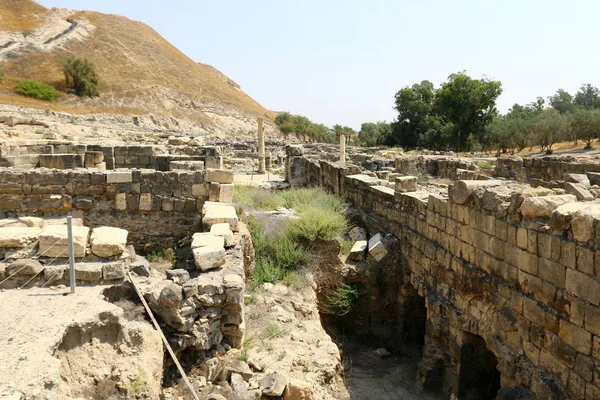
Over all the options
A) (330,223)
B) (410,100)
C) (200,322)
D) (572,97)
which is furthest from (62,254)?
(572,97)

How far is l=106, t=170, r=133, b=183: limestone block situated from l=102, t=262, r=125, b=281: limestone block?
2728 millimetres

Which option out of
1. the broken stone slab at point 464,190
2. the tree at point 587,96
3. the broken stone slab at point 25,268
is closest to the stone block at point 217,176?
the broken stone slab at point 25,268

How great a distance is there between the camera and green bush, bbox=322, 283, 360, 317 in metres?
7.73

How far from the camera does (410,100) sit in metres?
42.9

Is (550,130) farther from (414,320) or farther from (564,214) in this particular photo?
(564,214)

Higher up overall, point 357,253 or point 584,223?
point 584,223

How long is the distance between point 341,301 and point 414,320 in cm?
150

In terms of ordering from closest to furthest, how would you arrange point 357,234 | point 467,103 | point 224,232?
point 224,232 → point 357,234 → point 467,103

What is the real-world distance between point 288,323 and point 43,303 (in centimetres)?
298

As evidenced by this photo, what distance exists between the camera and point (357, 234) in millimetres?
9383

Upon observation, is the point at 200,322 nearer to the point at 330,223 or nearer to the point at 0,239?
the point at 0,239

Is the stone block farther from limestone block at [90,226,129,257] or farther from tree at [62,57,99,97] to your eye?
tree at [62,57,99,97]

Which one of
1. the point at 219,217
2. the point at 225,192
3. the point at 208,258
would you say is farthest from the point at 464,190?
the point at 225,192

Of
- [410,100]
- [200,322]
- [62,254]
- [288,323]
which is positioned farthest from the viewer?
[410,100]
